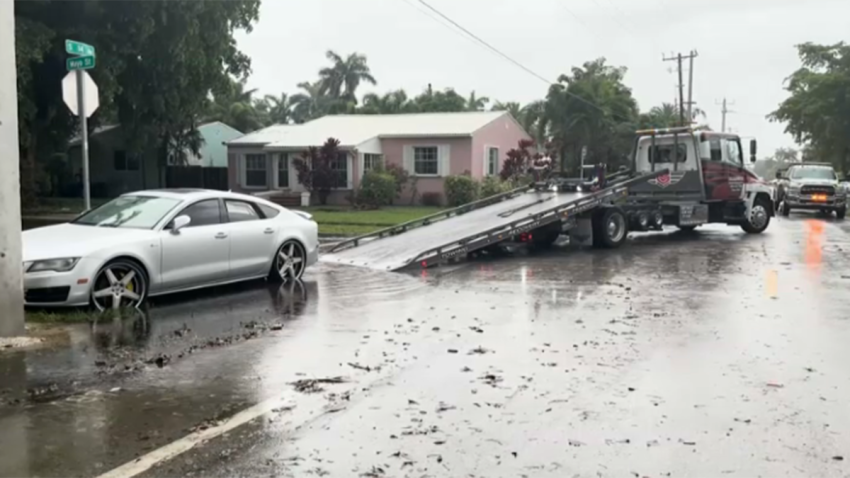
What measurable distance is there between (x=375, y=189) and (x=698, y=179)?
14.7m

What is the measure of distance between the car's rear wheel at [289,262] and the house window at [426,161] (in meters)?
22.8

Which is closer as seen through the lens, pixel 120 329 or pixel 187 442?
pixel 187 442

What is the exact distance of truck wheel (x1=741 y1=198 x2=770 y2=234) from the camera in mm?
22016

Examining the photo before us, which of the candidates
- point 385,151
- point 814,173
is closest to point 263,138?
point 385,151

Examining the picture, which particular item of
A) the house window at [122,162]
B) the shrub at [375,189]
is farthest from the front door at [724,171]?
the house window at [122,162]

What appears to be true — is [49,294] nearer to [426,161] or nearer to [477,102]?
[426,161]

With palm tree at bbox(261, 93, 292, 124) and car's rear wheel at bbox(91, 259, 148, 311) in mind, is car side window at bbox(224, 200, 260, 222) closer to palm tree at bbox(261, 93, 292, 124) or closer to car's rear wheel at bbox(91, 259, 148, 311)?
car's rear wheel at bbox(91, 259, 148, 311)

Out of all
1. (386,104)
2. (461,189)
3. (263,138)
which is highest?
(386,104)

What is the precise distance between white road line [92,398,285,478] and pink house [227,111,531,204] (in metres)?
28.5

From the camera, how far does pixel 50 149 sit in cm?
2995

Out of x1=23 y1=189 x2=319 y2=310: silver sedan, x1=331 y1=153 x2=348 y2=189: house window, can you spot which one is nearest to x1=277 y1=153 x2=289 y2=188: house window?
x1=331 y1=153 x2=348 y2=189: house window

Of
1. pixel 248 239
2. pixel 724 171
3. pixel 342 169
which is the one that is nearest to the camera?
pixel 248 239

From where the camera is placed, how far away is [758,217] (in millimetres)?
22141

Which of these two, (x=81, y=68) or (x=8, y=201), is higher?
(x=81, y=68)
